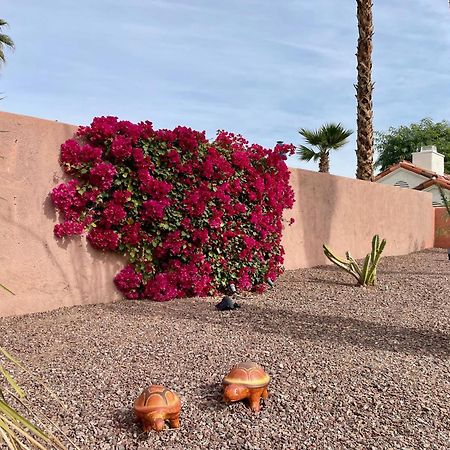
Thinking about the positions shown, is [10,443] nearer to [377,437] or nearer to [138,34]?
[377,437]

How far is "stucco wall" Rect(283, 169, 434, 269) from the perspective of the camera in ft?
33.6

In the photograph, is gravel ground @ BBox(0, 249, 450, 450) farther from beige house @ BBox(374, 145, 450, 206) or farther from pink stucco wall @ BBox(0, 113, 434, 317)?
beige house @ BBox(374, 145, 450, 206)

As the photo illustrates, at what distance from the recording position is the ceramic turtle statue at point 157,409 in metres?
2.92

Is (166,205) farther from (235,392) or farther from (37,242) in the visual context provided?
(235,392)

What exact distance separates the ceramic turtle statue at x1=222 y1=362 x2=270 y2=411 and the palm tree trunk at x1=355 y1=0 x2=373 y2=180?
11.0 m

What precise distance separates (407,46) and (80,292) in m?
10.6

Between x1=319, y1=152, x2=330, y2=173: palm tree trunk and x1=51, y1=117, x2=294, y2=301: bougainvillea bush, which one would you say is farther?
x1=319, y1=152, x2=330, y2=173: palm tree trunk

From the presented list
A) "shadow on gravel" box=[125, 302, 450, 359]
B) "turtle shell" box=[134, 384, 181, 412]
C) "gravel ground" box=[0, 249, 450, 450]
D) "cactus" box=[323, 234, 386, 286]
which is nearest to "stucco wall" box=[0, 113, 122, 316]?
"gravel ground" box=[0, 249, 450, 450]

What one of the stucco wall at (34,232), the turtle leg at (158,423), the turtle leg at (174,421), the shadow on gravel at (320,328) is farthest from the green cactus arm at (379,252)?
the turtle leg at (158,423)

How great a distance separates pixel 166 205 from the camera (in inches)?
252

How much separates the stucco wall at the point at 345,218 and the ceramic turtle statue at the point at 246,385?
6.50 meters

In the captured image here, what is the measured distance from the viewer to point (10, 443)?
894 mm

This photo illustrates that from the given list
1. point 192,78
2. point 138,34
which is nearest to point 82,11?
point 138,34

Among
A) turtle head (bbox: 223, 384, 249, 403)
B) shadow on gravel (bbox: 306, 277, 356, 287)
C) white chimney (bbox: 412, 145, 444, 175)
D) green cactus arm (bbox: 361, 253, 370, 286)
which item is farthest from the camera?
white chimney (bbox: 412, 145, 444, 175)
